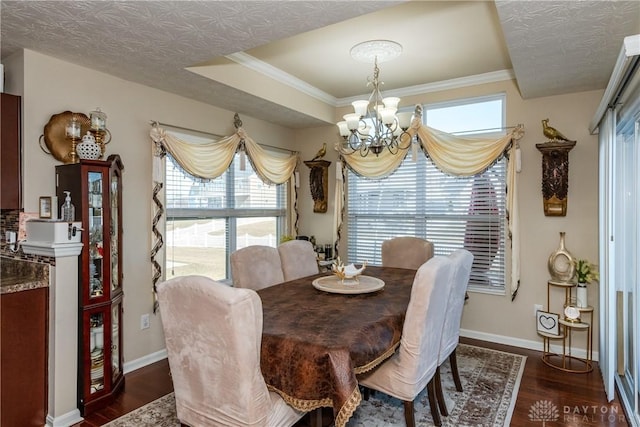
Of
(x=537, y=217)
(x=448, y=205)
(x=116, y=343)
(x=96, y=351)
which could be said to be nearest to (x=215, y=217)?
(x=116, y=343)

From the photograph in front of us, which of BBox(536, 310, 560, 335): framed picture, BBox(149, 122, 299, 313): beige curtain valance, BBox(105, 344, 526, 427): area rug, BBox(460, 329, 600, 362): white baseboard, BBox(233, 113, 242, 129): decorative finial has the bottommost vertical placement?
BBox(105, 344, 526, 427): area rug

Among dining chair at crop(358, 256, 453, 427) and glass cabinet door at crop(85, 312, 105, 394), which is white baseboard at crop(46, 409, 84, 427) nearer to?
glass cabinet door at crop(85, 312, 105, 394)

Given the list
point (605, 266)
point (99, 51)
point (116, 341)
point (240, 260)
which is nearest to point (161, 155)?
point (99, 51)

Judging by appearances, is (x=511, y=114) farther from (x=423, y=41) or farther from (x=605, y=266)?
(x=605, y=266)

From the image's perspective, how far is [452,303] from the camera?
2477 mm

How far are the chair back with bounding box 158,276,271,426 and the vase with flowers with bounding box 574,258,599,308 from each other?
290 centimetres

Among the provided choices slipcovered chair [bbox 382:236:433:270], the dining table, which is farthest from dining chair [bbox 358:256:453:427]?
slipcovered chair [bbox 382:236:433:270]

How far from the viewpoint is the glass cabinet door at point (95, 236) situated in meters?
2.61

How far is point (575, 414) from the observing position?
251cm

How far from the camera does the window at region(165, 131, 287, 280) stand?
11.9 feet

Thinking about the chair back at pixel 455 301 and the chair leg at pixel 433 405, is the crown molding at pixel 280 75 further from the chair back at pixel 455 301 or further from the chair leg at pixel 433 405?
the chair leg at pixel 433 405

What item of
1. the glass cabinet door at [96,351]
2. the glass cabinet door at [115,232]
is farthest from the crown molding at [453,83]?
the glass cabinet door at [96,351]

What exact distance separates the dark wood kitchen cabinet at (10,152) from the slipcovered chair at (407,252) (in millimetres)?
3065

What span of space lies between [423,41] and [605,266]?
218 cm
